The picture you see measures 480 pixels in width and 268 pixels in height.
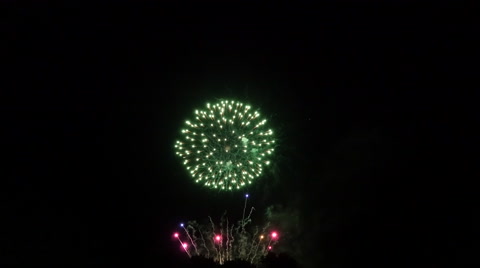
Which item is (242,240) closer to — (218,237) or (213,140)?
(218,237)

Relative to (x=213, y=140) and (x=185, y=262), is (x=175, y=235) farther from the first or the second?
(x=213, y=140)

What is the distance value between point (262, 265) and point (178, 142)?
6.85m

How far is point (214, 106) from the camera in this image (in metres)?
25.8

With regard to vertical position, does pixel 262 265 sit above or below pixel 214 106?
below

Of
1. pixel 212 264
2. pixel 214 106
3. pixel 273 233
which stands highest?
pixel 214 106

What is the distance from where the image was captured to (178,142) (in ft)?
85.3

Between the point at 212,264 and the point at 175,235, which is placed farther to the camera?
the point at 175,235

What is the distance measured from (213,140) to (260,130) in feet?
7.29

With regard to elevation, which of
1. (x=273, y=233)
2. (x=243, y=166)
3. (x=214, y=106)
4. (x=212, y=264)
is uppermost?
(x=214, y=106)

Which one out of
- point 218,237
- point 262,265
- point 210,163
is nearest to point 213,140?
point 210,163

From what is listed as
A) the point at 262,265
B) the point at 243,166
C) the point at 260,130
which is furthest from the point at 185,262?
the point at 260,130

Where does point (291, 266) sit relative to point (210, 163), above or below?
below

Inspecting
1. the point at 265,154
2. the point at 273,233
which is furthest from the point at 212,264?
the point at 265,154

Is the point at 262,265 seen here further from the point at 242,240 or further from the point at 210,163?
the point at 210,163
